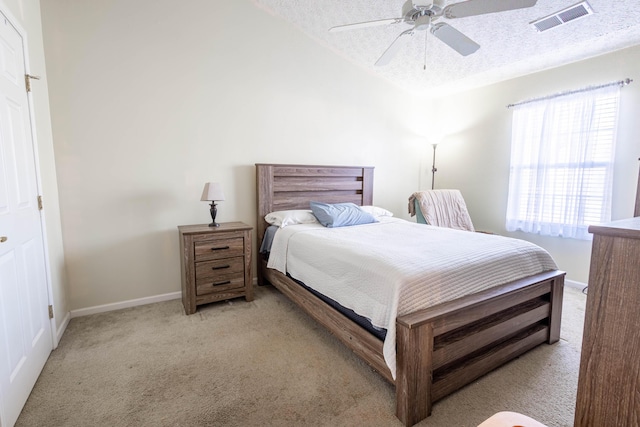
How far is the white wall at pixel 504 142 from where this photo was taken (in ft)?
9.73

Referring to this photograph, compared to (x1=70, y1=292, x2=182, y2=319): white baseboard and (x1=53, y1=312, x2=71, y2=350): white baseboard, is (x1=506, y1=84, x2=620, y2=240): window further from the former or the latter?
(x1=53, y1=312, x2=71, y2=350): white baseboard

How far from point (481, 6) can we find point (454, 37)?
34 centimetres

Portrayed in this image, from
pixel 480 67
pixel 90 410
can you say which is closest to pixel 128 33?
pixel 90 410

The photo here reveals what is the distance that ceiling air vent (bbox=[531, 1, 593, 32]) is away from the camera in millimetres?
2430

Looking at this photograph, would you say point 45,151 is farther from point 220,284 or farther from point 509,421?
point 509,421

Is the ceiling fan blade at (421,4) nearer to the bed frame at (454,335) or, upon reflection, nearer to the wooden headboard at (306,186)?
the bed frame at (454,335)

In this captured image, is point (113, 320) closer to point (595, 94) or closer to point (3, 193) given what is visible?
point (3, 193)

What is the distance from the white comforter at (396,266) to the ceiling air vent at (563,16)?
1964 millimetres

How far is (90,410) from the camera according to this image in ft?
5.29

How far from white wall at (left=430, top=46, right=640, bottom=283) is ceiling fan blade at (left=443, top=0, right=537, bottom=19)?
7.16 feet

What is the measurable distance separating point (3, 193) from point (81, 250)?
1306 mm

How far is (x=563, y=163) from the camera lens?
11.1 feet

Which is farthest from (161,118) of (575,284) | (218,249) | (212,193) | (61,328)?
(575,284)

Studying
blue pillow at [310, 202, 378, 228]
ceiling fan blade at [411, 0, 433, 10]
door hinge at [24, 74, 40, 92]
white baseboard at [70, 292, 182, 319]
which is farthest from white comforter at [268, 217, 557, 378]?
door hinge at [24, 74, 40, 92]
